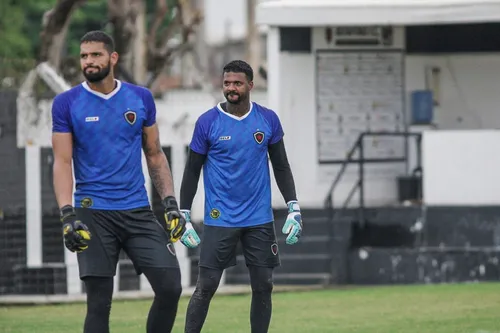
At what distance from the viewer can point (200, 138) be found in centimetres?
1239

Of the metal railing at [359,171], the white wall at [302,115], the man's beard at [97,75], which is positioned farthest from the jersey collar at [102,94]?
the white wall at [302,115]

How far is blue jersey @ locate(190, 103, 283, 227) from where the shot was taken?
12305mm

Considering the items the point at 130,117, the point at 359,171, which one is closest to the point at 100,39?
the point at 130,117

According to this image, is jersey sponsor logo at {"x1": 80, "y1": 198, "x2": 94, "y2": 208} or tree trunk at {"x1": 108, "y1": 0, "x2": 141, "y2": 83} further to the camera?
tree trunk at {"x1": 108, "y1": 0, "x2": 141, "y2": 83}

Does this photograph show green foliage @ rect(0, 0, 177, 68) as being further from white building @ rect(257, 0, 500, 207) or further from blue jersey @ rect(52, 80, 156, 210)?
blue jersey @ rect(52, 80, 156, 210)

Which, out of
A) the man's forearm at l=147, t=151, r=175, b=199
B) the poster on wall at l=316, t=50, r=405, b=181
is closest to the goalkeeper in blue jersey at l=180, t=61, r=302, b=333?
the man's forearm at l=147, t=151, r=175, b=199

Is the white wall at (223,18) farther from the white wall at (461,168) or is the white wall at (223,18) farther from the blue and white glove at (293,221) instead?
the blue and white glove at (293,221)

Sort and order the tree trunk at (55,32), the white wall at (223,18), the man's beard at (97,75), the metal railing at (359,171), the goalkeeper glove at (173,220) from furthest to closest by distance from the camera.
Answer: the white wall at (223,18) → the tree trunk at (55,32) → the metal railing at (359,171) → the goalkeeper glove at (173,220) → the man's beard at (97,75)

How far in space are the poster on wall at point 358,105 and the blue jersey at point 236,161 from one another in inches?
385

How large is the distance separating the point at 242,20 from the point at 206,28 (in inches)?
65.7

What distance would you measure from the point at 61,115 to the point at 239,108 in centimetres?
193

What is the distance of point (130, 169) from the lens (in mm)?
10914

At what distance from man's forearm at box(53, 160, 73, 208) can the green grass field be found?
4114mm

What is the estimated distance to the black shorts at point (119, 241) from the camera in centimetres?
1080
